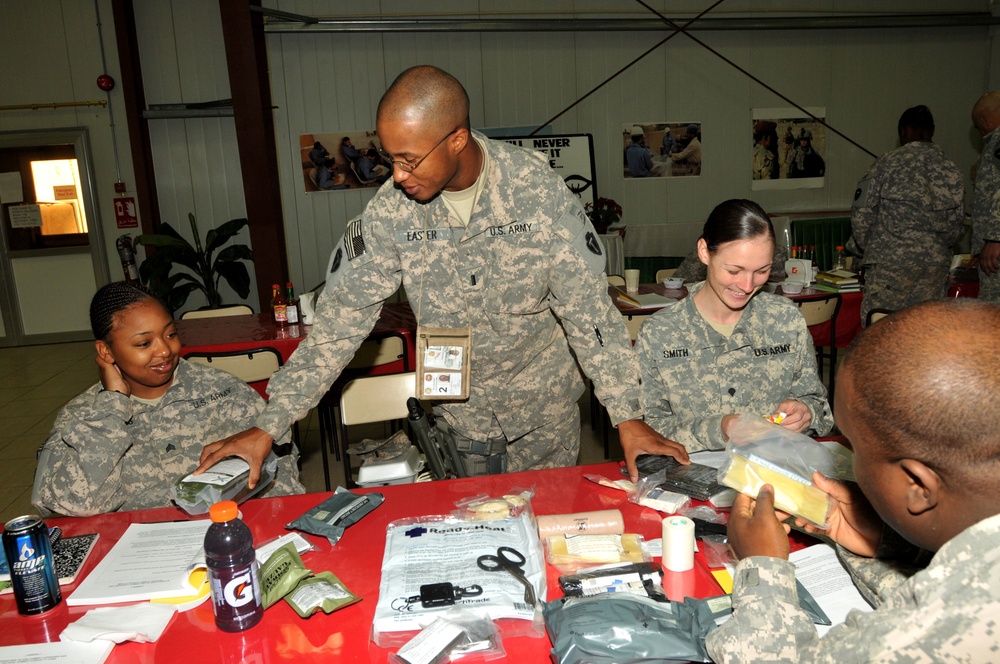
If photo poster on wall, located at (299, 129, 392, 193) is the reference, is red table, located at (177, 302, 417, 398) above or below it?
below

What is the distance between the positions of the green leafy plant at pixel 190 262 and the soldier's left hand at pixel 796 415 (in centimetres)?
591

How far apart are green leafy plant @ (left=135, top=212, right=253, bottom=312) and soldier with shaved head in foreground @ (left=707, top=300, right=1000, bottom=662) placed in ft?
21.7

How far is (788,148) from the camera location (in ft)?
27.3

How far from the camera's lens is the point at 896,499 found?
924 mm

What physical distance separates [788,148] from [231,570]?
850 cm

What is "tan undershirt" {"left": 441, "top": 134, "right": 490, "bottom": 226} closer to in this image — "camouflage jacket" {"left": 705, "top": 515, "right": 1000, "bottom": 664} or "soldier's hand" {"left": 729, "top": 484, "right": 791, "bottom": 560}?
"soldier's hand" {"left": 729, "top": 484, "right": 791, "bottom": 560}

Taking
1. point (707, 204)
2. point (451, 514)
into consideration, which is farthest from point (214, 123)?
point (451, 514)

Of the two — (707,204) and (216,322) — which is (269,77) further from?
(707,204)

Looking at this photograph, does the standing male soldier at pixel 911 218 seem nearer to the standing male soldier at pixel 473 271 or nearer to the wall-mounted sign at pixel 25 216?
the standing male soldier at pixel 473 271

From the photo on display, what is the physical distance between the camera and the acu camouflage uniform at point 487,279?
1965 mm

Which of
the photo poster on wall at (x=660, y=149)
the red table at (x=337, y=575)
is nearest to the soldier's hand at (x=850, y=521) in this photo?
the red table at (x=337, y=575)

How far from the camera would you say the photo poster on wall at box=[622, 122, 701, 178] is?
26.5 ft

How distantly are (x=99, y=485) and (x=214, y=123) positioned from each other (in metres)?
6.52

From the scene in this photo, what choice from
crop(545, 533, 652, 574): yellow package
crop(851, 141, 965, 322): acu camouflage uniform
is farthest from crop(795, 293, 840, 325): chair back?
crop(545, 533, 652, 574): yellow package
